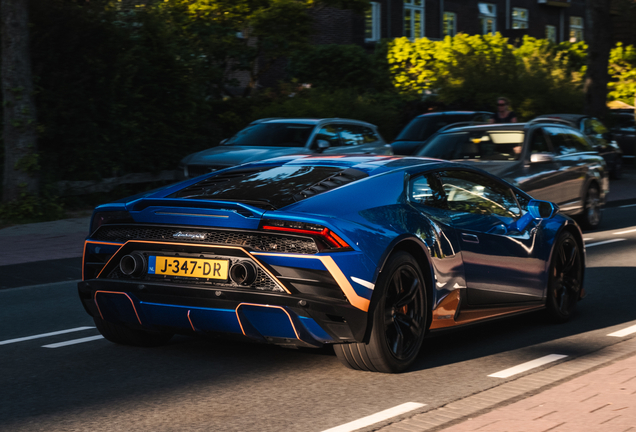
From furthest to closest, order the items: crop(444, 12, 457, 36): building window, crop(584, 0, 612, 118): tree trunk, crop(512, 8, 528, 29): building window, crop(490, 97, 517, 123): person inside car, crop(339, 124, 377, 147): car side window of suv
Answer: crop(512, 8, 528, 29): building window → crop(444, 12, 457, 36): building window → crop(584, 0, 612, 118): tree trunk → crop(490, 97, 517, 123): person inside car → crop(339, 124, 377, 147): car side window of suv

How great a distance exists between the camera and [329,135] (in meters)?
15.9

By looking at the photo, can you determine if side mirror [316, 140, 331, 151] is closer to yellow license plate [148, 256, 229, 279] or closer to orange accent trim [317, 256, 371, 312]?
yellow license plate [148, 256, 229, 279]

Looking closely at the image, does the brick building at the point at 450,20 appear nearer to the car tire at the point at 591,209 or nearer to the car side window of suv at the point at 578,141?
Answer: the car side window of suv at the point at 578,141

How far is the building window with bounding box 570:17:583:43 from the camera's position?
5009 centimetres

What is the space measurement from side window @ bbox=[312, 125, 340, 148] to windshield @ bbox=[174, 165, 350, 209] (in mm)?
9661

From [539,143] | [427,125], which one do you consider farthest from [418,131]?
[539,143]

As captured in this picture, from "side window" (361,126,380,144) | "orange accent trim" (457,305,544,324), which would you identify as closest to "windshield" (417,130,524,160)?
"side window" (361,126,380,144)

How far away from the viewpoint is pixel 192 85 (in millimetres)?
17438

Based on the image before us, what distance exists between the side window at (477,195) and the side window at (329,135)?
29.9 feet

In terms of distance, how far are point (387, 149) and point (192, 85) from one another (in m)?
4.16

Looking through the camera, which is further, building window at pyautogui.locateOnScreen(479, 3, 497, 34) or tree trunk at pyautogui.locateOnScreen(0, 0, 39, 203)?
building window at pyautogui.locateOnScreen(479, 3, 497, 34)

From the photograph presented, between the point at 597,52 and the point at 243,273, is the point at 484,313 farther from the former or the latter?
the point at 597,52

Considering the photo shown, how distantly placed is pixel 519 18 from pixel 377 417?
43806 mm

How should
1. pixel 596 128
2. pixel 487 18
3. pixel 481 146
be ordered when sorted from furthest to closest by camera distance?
pixel 487 18 < pixel 596 128 < pixel 481 146
